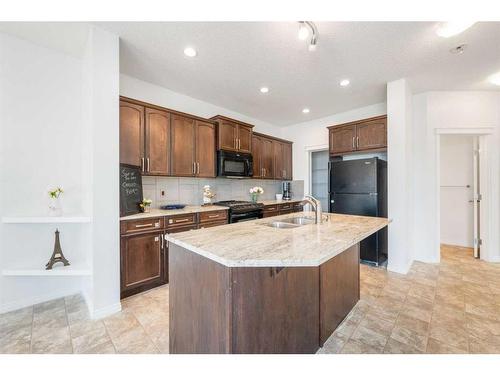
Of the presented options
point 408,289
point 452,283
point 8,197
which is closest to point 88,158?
point 8,197

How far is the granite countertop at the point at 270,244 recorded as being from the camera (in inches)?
40.2

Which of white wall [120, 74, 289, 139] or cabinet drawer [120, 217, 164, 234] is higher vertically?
white wall [120, 74, 289, 139]

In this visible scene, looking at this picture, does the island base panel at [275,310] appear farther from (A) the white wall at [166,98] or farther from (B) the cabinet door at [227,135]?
(A) the white wall at [166,98]

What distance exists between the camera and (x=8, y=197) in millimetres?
2145

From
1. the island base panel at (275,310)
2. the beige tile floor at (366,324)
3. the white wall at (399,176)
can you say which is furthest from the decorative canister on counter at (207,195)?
the white wall at (399,176)

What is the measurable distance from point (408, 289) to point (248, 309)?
7.98 feet

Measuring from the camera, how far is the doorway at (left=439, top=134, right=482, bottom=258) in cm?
423

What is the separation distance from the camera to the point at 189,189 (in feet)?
11.9

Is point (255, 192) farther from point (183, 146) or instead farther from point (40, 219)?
point (40, 219)

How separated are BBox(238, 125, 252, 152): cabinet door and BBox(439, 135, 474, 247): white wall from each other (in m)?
3.84

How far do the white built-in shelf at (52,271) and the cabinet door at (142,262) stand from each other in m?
0.34

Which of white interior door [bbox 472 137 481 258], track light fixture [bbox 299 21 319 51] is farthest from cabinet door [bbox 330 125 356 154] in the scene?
track light fixture [bbox 299 21 319 51]

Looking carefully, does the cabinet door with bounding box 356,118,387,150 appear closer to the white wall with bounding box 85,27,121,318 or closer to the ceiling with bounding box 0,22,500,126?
the ceiling with bounding box 0,22,500,126
